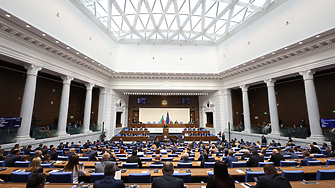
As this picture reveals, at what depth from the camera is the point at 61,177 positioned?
3.76 m

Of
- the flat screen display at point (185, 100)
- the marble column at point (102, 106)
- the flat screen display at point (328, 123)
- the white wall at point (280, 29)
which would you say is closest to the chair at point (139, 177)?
the white wall at point (280, 29)

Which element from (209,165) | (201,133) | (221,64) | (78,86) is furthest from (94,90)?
(209,165)

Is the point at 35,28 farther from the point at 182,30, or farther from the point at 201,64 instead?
the point at 201,64

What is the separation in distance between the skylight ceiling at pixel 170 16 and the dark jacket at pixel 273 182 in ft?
51.0

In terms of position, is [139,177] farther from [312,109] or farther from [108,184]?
[312,109]

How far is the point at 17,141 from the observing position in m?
9.60

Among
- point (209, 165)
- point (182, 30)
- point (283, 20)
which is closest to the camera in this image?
point (209, 165)

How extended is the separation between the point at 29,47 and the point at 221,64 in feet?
63.0

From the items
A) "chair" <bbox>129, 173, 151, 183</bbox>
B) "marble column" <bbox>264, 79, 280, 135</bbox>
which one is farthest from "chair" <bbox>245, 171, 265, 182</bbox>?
"marble column" <bbox>264, 79, 280, 135</bbox>

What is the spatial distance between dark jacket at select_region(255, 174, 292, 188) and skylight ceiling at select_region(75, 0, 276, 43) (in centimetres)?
1556

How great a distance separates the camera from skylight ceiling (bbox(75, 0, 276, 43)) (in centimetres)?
1489

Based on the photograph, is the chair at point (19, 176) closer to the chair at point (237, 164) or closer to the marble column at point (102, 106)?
the chair at point (237, 164)

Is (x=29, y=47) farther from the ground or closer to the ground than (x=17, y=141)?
farther from the ground

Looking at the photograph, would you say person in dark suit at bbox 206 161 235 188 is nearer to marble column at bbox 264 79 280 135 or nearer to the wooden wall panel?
marble column at bbox 264 79 280 135
